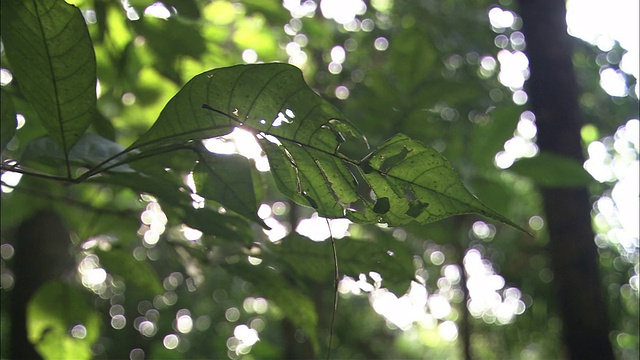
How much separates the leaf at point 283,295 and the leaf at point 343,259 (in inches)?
1.1

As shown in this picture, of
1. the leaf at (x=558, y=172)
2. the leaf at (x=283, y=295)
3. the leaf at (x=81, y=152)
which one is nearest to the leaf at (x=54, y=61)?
the leaf at (x=81, y=152)

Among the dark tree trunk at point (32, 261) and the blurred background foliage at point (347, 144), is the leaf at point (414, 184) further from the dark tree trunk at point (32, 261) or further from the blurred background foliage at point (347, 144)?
the dark tree trunk at point (32, 261)

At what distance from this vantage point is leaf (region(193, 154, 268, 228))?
0.51 m

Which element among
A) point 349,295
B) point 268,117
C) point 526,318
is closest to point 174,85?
point 268,117

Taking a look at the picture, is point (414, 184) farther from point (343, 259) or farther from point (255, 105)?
point (343, 259)

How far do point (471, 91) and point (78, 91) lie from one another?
0.63 metres

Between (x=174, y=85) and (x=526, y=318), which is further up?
(x=526, y=318)

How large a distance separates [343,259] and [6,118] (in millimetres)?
370

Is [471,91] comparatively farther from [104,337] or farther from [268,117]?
[104,337]

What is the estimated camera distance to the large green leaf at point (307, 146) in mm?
421

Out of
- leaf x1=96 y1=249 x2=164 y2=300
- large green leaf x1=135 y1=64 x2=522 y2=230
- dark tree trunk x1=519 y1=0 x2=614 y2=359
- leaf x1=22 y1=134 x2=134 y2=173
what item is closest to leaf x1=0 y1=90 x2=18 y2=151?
leaf x1=22 y1=134 x2=134 y2=173

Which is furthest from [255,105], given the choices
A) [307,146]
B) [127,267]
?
[127,267]

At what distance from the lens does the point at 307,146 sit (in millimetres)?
442

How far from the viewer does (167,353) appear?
3.31 feet
